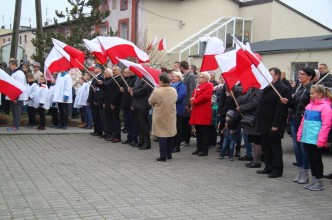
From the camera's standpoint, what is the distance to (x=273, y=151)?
783 centimetres

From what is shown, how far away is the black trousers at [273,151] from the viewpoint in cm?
774

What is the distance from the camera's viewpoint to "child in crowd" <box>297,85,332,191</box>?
6.72 meters

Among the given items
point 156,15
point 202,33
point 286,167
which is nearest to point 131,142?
point 286,167

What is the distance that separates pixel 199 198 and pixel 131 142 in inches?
207

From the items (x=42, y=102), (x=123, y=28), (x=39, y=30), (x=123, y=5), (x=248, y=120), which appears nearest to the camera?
(x=248, y=120)

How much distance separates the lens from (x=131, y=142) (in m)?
11.4

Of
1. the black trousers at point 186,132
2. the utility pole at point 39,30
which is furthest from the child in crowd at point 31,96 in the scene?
the utility pole at point 39,30

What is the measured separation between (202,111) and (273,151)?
2271 millimetres

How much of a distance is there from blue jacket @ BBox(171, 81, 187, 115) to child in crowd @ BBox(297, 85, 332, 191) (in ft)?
12.3

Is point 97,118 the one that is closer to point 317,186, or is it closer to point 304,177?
point 304,177

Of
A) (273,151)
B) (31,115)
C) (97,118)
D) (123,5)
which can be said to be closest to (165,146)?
(273,151)

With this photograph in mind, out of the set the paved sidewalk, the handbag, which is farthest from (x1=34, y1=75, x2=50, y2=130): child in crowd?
the handbag

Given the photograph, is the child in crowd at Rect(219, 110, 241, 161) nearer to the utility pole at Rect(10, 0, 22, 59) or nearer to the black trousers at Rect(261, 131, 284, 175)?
the black trousers at Rect(261, 131, 284, 175)

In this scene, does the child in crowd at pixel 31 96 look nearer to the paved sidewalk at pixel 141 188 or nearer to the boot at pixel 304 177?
the paved sidewalk at pixel 141 188
